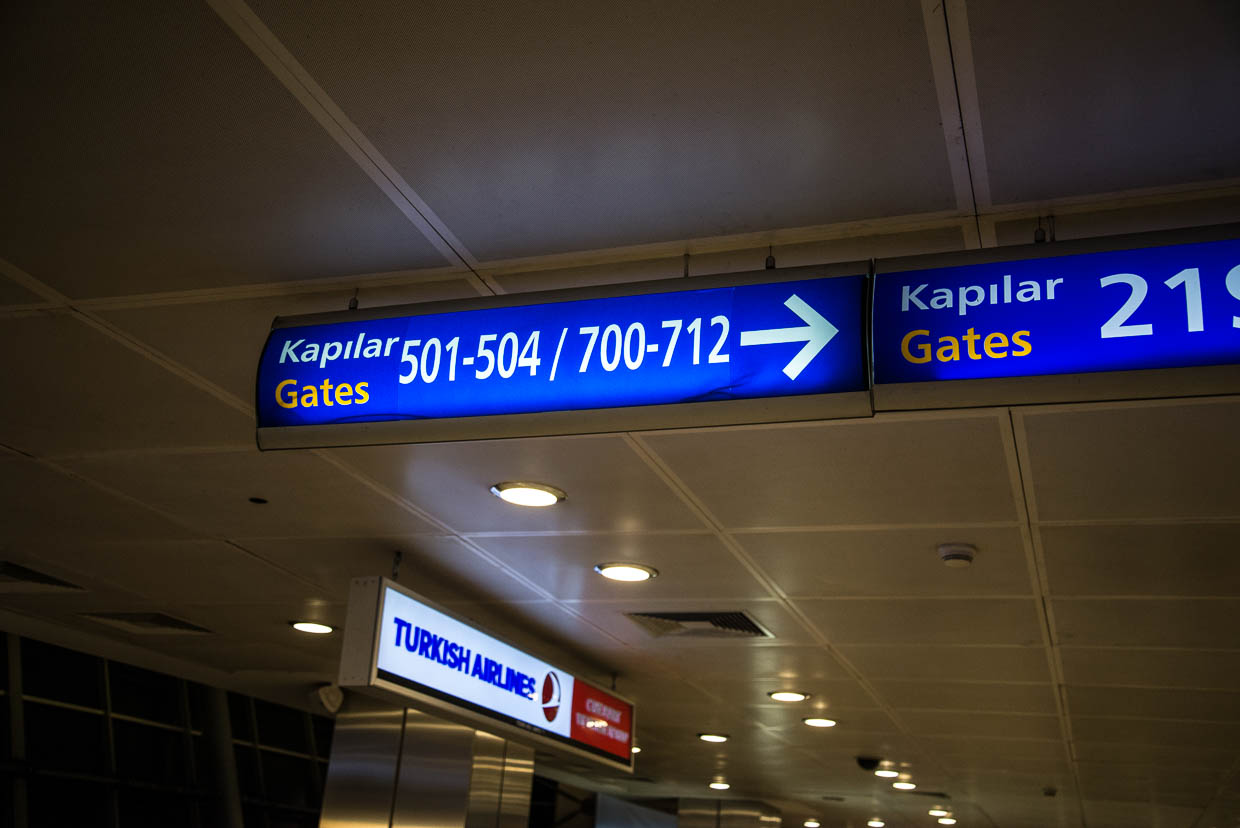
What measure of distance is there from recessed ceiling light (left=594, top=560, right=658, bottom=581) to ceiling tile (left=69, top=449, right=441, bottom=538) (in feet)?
2.81

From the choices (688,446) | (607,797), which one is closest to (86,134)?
(688,446)

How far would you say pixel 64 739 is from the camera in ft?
30.6

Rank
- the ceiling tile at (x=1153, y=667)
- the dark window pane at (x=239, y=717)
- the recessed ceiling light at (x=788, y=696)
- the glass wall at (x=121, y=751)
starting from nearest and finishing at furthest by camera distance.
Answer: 1. the ceiling tile at (x=1153, y=667)
2. the recessed ceiling light at (x=788, y=696)
3. the glass wall at (x=121, y=751)
4. the dark window pane at (x=239, y=717)

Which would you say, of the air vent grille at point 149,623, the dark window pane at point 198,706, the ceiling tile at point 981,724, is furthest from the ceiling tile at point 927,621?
the dark window pane at point 198,706

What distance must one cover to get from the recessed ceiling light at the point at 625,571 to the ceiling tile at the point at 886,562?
538mm

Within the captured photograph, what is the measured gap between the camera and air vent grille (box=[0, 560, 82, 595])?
5828 mm

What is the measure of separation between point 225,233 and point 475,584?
307 cm

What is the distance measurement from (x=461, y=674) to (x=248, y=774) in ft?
25.5

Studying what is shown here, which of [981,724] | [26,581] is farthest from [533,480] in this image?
[981,724]

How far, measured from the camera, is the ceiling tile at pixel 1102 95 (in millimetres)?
1950

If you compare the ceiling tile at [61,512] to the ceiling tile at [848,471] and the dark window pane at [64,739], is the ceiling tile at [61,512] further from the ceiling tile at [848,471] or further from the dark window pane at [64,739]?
the dark window pane at [64,739]

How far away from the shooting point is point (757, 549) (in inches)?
184

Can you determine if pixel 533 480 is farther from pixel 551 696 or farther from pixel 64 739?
pixel 64 739

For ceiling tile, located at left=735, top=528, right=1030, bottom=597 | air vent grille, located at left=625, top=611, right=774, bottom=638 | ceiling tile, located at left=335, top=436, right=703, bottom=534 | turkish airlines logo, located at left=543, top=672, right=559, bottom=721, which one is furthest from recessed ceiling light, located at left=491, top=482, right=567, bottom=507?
turkish airlines logo, located at left=543, top=672, right=559, bottom=721
